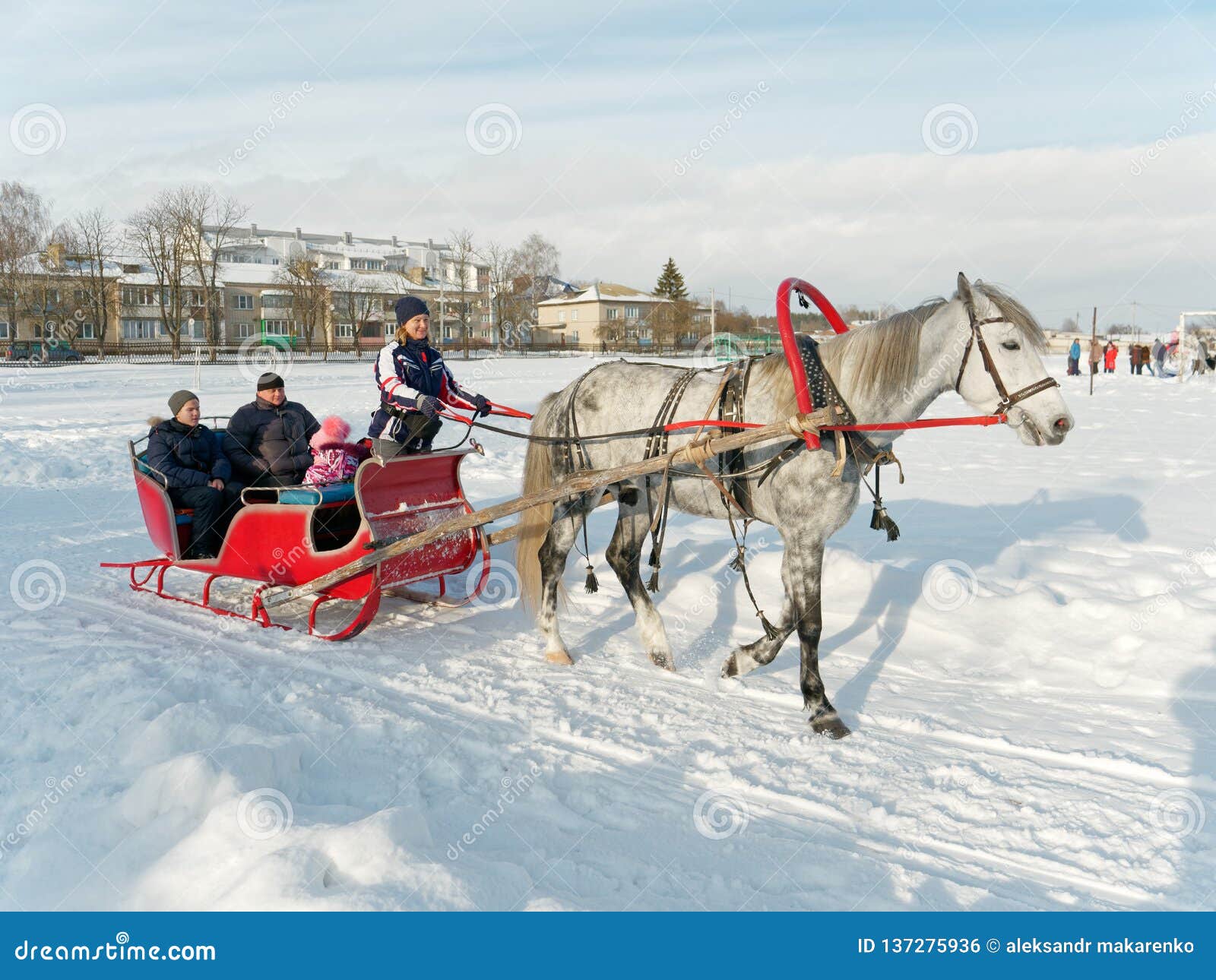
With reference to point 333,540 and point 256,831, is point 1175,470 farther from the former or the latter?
point 256,831

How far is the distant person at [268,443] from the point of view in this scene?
21.9ft

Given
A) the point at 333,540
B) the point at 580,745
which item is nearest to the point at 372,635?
the point at 333,540

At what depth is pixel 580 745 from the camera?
4.25 meters

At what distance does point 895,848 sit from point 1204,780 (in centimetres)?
152

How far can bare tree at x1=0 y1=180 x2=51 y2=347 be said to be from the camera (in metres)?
41.8

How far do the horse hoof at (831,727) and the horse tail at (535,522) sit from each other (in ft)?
7.03

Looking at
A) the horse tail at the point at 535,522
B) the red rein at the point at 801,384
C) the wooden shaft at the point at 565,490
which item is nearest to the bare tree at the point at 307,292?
the horse tail at the point at 535,522

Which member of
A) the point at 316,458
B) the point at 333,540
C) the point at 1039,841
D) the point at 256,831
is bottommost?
→ the point at 1039,841

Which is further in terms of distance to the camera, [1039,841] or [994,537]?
[994,537]

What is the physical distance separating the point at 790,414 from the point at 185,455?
168 inches

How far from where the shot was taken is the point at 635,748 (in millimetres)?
4203

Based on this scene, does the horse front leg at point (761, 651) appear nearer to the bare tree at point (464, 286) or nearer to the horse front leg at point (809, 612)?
the horse front leg at point (809, 612)

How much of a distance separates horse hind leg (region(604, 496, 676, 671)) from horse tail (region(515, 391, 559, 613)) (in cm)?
47

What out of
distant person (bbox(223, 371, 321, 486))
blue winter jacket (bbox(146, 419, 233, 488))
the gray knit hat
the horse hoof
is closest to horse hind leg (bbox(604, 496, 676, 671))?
the horse hoof
